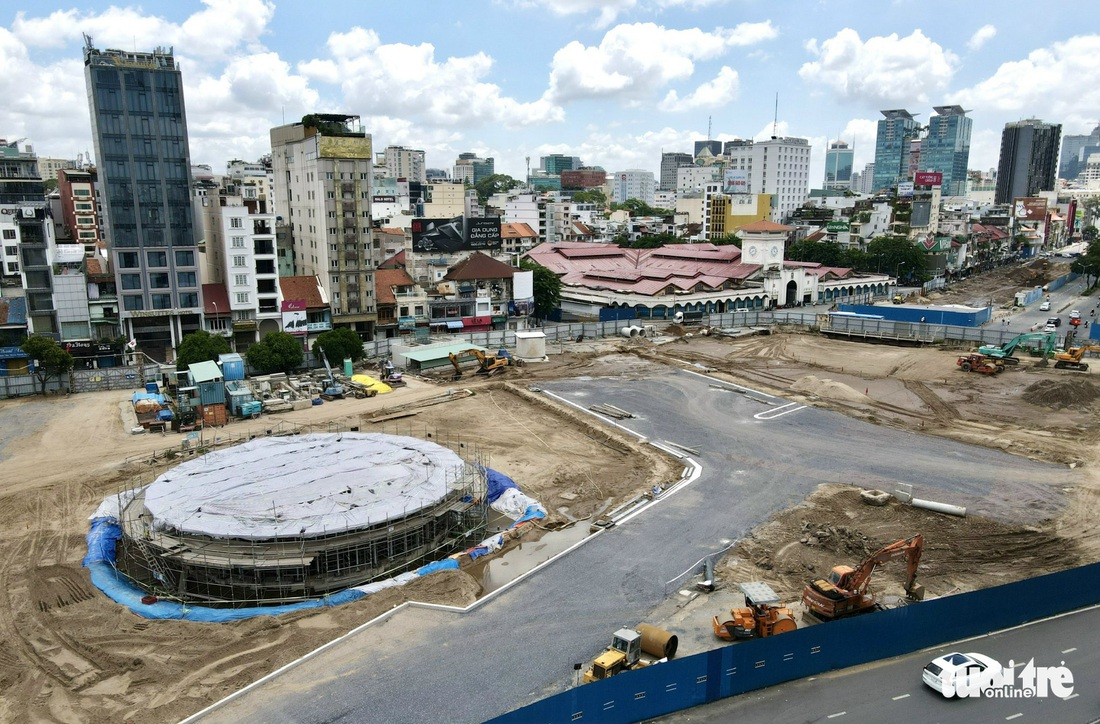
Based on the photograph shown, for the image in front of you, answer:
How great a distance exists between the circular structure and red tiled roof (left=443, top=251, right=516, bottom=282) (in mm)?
42988

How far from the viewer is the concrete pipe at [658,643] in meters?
19.8

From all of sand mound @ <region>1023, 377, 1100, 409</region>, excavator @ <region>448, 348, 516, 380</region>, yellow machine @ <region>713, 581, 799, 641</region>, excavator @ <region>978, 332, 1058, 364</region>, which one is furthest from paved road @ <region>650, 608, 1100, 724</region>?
excavator @ <region>978, 332, 1058, 364</region>

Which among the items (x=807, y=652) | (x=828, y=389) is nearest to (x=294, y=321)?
(x=828, y=389)

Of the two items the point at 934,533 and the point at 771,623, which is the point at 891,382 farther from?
the point at 771,623

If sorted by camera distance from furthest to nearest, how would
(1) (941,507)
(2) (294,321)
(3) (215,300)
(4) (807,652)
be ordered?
(2) (294,321), (3) (215,300), (1) (941,507), (4) (807,652)

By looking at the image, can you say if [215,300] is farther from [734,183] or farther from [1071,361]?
[734,183]

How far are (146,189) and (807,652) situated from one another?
57880 millimetres

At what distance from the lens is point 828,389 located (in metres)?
49.9

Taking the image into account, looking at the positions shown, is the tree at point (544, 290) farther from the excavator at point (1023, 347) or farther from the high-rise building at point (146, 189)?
Result: the excavator at point (1023, 347)

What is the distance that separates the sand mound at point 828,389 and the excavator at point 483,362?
2181 centimetres

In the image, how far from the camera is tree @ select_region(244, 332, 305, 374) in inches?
2073

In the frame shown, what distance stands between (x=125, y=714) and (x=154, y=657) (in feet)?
8.10

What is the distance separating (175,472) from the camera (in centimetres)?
3139

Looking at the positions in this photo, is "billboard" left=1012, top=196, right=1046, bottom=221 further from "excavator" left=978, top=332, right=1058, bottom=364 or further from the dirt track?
the dirt track
